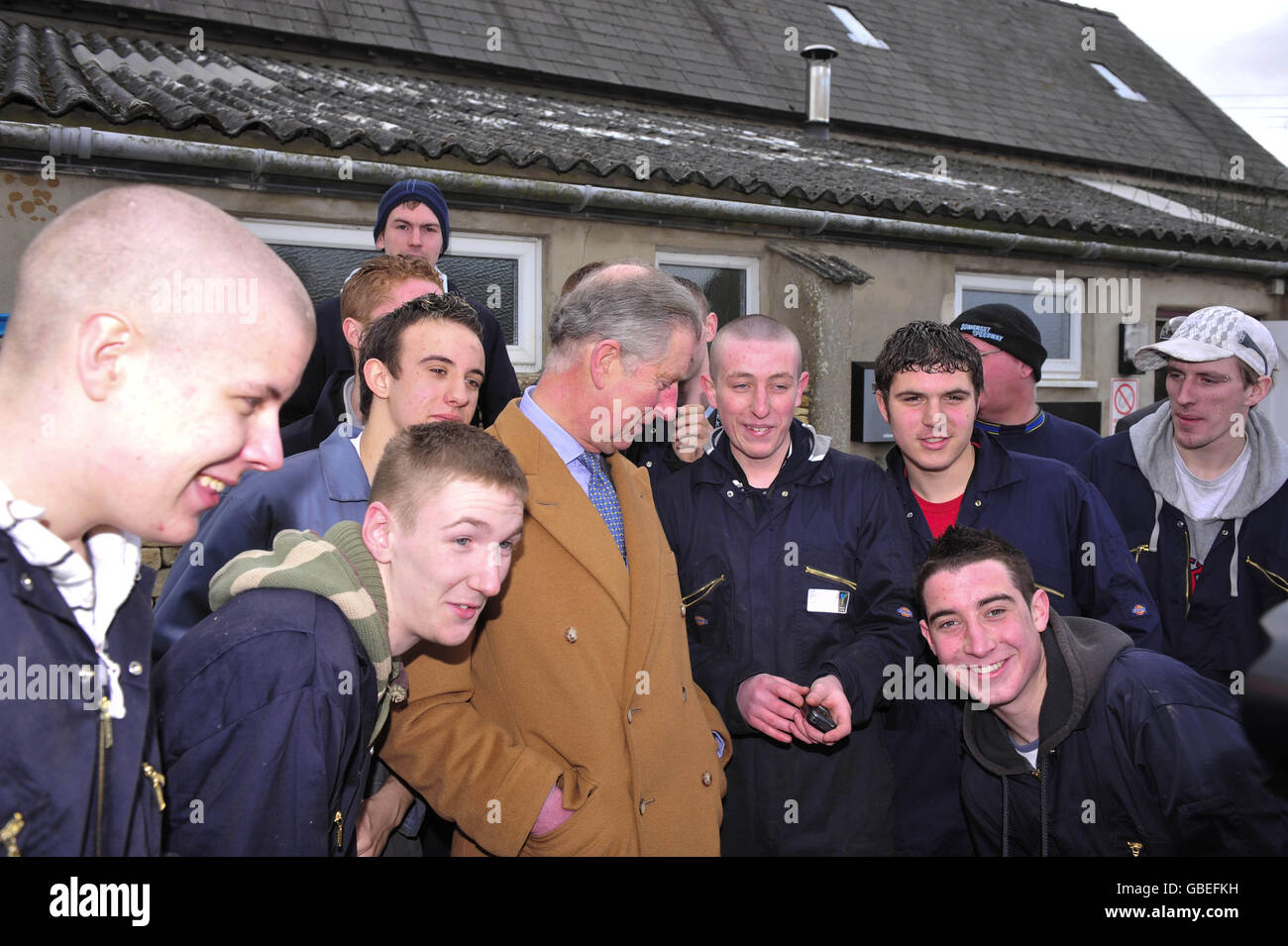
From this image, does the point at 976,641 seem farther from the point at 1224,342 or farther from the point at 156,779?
the point at 156,779

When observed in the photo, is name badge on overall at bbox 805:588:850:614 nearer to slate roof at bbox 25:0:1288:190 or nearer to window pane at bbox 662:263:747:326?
window pane at bbox 662:263:747:326

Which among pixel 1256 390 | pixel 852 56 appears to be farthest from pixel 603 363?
pixel 852 56

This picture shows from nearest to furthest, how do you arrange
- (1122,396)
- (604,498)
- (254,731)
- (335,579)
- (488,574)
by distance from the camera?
(254,731) < (335,579) < (488,574) < (604,498) < (1122,396)

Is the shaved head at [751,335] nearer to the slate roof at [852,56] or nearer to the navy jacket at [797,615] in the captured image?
the navy jacket at [797,615]

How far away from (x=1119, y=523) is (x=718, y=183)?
179 inches

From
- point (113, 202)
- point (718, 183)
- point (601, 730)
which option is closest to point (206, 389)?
point (113, 202)

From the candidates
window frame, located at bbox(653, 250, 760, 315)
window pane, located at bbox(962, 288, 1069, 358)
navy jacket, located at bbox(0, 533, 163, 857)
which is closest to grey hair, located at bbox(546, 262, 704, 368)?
navy jacket, located at bbox(0, 533, 163, 857)

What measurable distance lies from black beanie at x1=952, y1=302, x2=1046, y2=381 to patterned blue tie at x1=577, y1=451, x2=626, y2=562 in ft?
7.52

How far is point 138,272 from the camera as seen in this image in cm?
143

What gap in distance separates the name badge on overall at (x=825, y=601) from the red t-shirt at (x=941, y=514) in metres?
0.52

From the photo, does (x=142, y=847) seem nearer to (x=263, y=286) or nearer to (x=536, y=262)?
(x=263, y=286)

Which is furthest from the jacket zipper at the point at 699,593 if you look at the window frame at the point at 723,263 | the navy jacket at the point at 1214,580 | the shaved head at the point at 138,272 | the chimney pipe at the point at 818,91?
the chimney pipe at the point at 818,91

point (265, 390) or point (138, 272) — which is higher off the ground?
point (138, 272)

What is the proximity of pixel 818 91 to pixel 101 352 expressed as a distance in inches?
527
